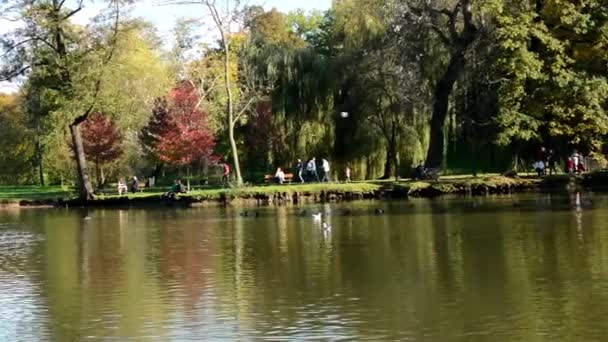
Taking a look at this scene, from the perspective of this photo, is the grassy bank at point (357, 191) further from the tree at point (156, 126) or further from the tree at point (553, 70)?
the tree at point (156, 126)

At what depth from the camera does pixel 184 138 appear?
5428 cm

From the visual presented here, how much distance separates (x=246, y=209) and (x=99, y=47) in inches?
525

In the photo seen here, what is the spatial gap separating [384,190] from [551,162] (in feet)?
30.4

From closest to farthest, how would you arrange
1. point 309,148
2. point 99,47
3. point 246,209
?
point 246,209, point 99,47, point 309,148

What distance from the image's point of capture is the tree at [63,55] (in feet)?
150

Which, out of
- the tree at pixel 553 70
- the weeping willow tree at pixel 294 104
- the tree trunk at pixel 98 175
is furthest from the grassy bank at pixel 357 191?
the tree trunk at pixel 98 175

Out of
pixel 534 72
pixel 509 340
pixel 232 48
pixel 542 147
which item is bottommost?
pixel 509 340

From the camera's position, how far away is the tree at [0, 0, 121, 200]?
45750 mm

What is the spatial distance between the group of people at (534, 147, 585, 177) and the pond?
14.7 metres

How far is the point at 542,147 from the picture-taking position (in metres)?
47.2

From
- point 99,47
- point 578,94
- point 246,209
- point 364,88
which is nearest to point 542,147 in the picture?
point 578,94

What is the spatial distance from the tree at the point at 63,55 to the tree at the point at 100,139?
9.65 m

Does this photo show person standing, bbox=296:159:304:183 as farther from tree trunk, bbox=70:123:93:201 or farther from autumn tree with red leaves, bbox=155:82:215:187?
tree trunk, bbox=70:123:93:201

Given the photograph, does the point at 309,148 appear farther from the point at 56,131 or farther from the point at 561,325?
the point at 561,325
